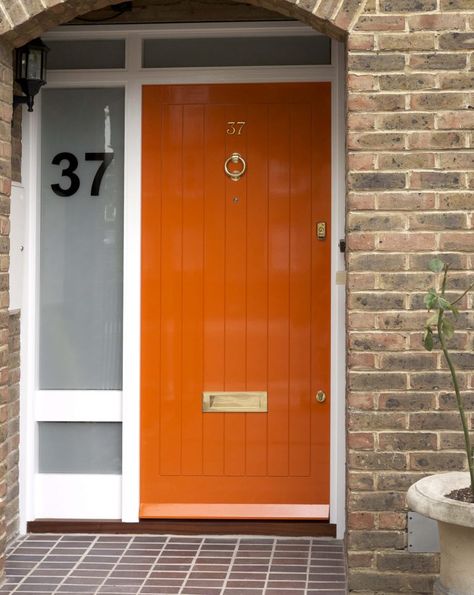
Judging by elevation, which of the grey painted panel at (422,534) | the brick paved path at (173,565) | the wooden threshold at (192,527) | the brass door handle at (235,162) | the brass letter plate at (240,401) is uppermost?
the brass door handle at (235,162)

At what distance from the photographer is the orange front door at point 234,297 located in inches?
229

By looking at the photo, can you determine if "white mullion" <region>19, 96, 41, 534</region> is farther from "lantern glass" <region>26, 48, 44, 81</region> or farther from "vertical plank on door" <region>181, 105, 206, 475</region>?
"vertical plank on door" <region>181, 105, 206, 475</region>

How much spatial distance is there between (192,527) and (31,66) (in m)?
2.68

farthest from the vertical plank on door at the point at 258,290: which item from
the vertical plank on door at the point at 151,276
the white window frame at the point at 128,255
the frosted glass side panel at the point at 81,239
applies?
the frosted glass side panel at the point at 81,239

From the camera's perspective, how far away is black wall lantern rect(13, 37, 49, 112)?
5.41m

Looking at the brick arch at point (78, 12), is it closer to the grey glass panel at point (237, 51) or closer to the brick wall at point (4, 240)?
the brick wall at point (4, 240)

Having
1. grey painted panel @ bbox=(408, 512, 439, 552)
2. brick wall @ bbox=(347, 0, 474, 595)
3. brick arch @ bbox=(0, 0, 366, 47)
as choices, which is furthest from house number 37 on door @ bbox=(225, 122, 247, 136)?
grey painted panel @ bbox=(408, 512, 439, 552)

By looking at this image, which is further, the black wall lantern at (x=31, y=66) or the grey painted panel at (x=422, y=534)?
the black wall lantern at (x=31, y=66)

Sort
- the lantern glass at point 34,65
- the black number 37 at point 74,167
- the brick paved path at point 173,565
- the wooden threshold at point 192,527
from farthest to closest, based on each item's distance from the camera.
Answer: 1. the black number 37 at point 74,167
2. the wooden threshold at point 192,527
3. the lantern glass at point 34,65
4. the brick paved path at point 173,565

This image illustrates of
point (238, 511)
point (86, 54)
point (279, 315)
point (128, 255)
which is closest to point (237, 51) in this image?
point (86, 54)

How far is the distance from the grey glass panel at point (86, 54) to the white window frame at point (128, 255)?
0.04 meters

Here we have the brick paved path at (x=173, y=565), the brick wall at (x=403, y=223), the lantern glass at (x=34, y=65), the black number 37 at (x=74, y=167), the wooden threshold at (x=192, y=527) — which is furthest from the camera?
the black number 37 at (x=74, y=167)

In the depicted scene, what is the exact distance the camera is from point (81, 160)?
19.3 feet

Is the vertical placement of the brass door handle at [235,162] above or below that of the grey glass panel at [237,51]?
below
